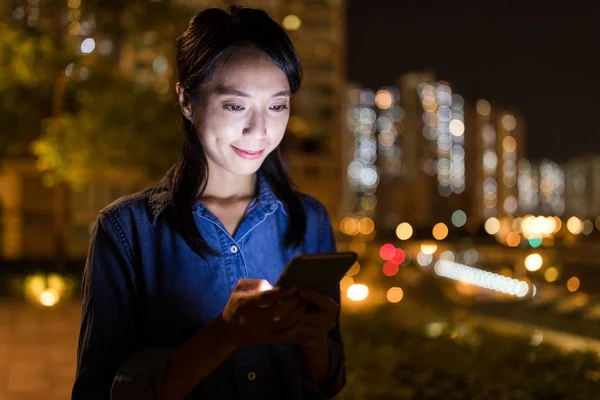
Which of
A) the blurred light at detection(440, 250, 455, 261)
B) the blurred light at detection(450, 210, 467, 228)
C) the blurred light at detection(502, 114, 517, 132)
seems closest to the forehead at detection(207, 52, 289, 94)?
the blurred light at detection(440, 250, 455, 261)

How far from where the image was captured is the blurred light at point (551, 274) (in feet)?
44.0

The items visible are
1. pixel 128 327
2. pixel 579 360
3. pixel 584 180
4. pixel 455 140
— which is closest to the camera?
pixel 128 327

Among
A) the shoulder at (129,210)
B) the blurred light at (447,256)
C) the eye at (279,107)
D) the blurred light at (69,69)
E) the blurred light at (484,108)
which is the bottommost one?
the blurred light at (447,256)

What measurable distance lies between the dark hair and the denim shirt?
0.10ft

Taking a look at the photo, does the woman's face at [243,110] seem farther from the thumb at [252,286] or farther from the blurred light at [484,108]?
the blurred light at [484,108]

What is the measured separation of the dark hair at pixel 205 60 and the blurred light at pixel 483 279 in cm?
1023

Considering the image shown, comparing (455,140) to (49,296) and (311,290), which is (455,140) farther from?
(311,290)

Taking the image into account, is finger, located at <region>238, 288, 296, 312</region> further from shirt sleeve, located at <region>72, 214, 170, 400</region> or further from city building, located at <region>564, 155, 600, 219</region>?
city building, located at <region>564, 155, 600, 219</region>

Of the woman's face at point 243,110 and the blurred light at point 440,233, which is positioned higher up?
the woman's face at point 243,110

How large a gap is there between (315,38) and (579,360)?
1883 inches

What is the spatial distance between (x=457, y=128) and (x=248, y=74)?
10069cm

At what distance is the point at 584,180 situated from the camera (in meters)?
119

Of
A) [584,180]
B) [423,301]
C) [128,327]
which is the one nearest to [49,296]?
[423,301]

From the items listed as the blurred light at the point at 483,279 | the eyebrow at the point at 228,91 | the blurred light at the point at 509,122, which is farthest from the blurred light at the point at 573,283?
the blurred light at the point at 509,122
